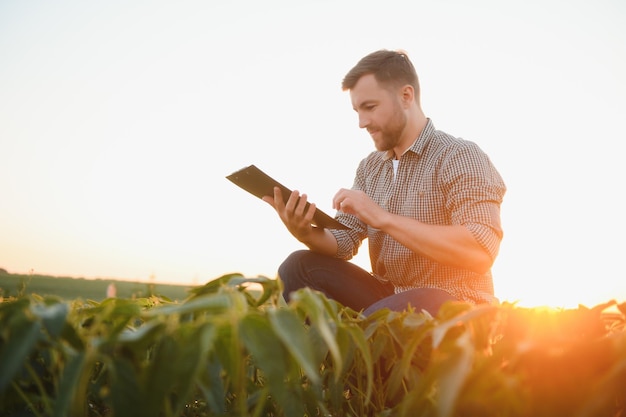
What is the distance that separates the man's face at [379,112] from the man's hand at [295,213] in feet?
1.93

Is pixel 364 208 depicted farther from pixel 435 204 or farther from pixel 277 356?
pixel 277 356

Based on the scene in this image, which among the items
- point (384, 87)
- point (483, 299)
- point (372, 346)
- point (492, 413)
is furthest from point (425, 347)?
point (384, 87)

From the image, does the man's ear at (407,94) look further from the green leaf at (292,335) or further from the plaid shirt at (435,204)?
the green leaf at (292,335)

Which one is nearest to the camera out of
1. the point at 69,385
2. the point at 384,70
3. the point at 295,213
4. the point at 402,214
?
the point at 69,385

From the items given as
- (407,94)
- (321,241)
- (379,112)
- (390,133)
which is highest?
(407,94)

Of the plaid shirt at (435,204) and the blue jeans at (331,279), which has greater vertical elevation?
the plaid shirt at (435,204)

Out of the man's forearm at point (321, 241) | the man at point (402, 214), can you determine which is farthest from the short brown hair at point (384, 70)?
the man's forearm at point (321, 241)

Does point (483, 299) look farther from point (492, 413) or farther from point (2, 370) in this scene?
point (2, 370)

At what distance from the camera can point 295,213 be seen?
2.05 meters

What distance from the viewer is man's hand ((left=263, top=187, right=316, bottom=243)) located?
203cm

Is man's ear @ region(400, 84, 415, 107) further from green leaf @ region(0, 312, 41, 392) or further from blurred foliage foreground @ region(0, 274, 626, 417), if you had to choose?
green leaf @ region(0, 312, 41, 392)

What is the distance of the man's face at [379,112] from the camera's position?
246cm

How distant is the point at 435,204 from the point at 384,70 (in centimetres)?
85

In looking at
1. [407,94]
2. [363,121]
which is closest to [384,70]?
[407,94]
